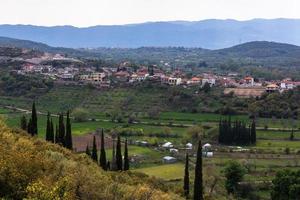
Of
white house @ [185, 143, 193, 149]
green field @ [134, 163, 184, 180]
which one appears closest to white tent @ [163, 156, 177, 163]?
green field @ [134, 163, 184, 180]

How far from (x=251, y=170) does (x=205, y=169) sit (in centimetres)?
528

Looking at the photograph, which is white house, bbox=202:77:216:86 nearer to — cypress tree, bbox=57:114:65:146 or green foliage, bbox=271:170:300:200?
green foliage, bbox=271:170:300:200

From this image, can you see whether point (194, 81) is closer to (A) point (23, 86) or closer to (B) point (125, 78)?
(B) point (125, 78)

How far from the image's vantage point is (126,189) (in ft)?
86.2

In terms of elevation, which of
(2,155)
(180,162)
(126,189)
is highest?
(2,155)

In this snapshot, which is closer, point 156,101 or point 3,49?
point 156,101

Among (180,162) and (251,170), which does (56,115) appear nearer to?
(180,162)

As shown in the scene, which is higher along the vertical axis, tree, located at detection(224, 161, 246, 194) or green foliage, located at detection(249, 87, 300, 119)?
green foliage, located at detection(249, 87, 300, 119)

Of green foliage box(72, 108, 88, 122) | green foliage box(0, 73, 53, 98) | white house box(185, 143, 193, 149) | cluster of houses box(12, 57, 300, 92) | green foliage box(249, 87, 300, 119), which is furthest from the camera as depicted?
cluster of houses box(12, 57, 300, 92)

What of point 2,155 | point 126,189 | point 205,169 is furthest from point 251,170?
point 2,155

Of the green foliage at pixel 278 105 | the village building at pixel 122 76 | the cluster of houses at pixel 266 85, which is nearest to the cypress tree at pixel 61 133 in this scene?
the green foliage at pixel 278 105

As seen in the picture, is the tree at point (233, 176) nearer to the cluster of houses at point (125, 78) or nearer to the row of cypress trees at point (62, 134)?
the row of cypress trees at point (62, 134)

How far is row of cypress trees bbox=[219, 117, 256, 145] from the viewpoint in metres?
72.5

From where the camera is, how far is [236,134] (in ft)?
241
